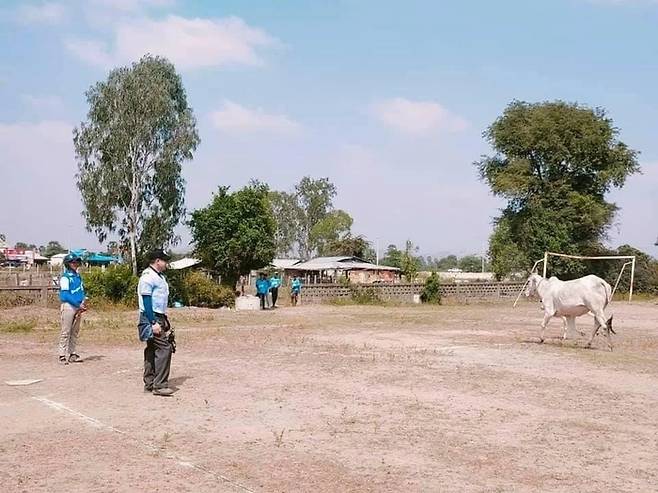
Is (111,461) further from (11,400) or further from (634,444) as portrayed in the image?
(634,444)

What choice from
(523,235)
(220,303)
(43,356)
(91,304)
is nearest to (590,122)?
(523,235)

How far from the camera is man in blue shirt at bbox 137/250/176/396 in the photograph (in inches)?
356

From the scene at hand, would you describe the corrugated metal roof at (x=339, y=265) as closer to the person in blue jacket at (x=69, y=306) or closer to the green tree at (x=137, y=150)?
the green tree at (x=137, y=150)

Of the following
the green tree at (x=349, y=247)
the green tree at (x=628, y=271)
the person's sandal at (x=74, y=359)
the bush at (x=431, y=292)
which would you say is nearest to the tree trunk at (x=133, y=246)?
the bush at (x=431, y=292)

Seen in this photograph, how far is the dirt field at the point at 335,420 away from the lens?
565 centimetres

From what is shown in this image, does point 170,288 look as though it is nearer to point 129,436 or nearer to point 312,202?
point 129,436

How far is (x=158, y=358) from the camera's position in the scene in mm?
9086

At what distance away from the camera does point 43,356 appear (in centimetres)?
1300

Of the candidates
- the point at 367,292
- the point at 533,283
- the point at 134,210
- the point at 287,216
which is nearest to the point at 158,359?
the point at 533,283

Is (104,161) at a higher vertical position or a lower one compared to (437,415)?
higher

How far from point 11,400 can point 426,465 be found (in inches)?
208

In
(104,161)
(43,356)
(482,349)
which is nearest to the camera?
(43,356)

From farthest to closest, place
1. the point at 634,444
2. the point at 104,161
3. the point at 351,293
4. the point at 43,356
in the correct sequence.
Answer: the point at 104,161, the point at 351,293, the point at 43,356, the point at 634,444

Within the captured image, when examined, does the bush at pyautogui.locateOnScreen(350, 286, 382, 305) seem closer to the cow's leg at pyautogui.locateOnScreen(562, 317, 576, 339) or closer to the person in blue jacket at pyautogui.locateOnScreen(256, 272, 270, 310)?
the person in blue jacket at pyautogui.locateOnScreen(256, 272, 270, 310)
